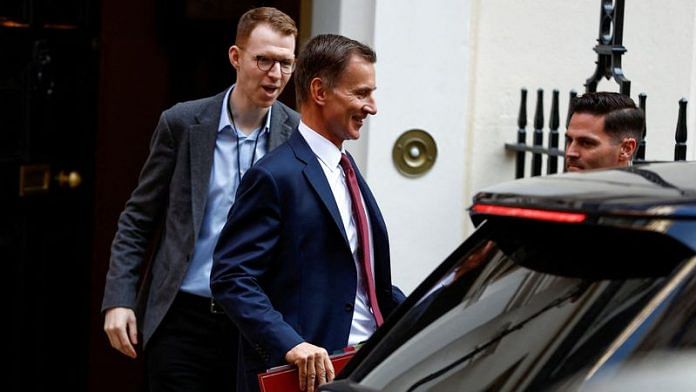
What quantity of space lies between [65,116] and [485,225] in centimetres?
478

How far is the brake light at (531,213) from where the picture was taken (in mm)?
2902

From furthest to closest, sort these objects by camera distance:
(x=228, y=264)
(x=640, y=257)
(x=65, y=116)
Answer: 1. (x=65, y=116)
2. (x=228, y=264)
3. (x=640, y=257)

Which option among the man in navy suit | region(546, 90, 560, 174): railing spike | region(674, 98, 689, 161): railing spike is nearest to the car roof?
the man in navy suit

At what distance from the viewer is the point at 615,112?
15.8 ft

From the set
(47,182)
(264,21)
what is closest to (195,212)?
(264,21)

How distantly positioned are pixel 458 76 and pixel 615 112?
7.62 feet

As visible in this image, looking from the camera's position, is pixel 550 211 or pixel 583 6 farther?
pixel 583 6

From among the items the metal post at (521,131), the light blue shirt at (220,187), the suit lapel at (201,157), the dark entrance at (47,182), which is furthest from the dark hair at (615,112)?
the dark entrance at (47,182)

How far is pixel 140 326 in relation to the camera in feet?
17.8

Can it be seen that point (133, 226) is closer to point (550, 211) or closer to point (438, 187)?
point (438, 187)

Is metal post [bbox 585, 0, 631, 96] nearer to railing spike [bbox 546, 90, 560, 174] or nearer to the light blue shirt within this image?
railing spike [bbox 546, 90, 560, 174]

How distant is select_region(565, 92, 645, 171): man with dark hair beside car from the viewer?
188 inches

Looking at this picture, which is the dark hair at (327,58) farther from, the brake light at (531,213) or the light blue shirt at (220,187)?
the brake light at (531,213)

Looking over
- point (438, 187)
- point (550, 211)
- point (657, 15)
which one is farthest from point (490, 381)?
point (657, 15)
